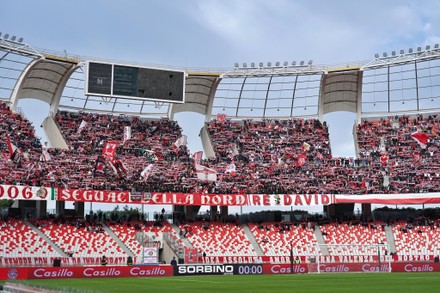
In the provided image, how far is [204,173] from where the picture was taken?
6794cm

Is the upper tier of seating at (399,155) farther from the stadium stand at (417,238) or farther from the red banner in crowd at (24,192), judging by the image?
the red banner in crowd at (24,192)

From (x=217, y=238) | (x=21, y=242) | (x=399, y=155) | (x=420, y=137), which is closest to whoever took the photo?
(x=21, y=242)

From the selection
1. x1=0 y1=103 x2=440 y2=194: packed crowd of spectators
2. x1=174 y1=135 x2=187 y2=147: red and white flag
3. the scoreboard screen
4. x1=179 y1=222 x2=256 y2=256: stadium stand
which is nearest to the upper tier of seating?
x1=0 y1=103 x2=440 y2=194: packed crowd of spectators

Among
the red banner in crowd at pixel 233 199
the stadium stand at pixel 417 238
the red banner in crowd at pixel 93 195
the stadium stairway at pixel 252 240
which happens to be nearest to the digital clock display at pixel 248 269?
the stadium stairway at pixel 252 240

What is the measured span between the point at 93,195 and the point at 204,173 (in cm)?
1274

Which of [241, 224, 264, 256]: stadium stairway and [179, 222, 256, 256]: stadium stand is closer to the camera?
[179, 222, 256, 256]: stadium stand

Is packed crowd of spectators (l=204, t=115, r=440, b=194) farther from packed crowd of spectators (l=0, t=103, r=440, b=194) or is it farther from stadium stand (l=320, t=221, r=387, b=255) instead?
stadium stand (l=320, t=221, r=387, b=255)

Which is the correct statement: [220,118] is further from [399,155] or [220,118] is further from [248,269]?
[248,269]

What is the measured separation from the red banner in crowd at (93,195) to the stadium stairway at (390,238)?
26.2 metres

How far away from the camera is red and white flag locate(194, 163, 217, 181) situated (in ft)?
222

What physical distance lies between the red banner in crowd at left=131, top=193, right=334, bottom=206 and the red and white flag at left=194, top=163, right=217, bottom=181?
370 cm

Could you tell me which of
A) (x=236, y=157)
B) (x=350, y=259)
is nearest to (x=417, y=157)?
(x=350, y=259)

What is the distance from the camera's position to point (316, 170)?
71875mm

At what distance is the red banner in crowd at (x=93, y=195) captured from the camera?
58.9 metres
